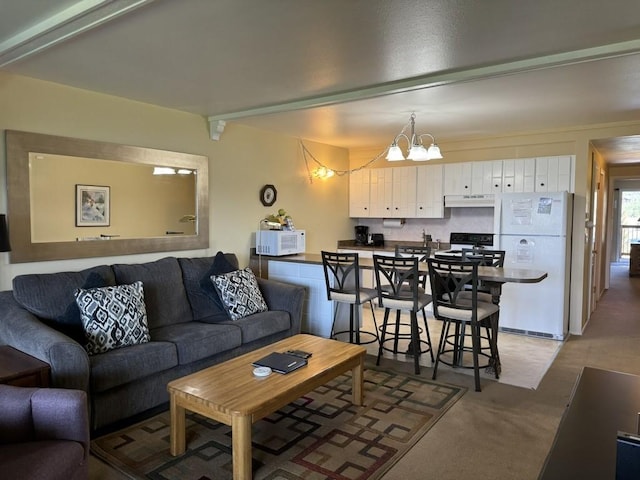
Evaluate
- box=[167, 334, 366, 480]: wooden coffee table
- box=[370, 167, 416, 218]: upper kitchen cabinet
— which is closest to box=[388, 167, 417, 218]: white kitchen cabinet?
box=[370, 167, 416, 218]: upper kitchen cabinet

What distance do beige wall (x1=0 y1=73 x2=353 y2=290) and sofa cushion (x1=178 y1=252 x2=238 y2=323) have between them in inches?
14.1

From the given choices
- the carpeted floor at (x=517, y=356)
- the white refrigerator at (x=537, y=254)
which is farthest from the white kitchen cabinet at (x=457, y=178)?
the carpeted floor at (x=517, y=356)

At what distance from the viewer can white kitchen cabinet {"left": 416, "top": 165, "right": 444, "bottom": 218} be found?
19.8 ft

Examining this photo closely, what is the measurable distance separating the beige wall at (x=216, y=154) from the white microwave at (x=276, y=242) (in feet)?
0.56

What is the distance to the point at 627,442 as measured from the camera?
895 mm

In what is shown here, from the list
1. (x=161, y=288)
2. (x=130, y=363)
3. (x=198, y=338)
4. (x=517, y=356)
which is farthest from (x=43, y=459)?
(x=517, y=356)

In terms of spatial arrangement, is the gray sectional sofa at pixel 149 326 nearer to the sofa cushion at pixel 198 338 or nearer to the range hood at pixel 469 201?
the sofa cushion at pixel 198 338

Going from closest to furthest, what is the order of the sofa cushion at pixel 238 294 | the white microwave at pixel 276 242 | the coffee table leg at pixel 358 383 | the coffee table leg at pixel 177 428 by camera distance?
the coffee table leg at pixel 177 428 → the coffee table leg at pixel 358 383 → the sofa cushion at pixel 238 294 → the white microwave at pixel 276 242

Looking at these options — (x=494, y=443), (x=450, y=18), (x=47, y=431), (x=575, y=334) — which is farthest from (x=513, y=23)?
(x=575, y=334)

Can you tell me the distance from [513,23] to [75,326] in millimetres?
3203

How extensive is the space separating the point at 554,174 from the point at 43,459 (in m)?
5.33

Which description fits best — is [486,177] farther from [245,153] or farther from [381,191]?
[245,153]

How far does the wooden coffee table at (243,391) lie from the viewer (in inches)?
87.8

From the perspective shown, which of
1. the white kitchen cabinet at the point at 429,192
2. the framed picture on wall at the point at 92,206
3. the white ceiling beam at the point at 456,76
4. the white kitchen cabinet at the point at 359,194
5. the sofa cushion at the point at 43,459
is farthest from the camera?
the white kitchen cabinet at the point at 359,194
